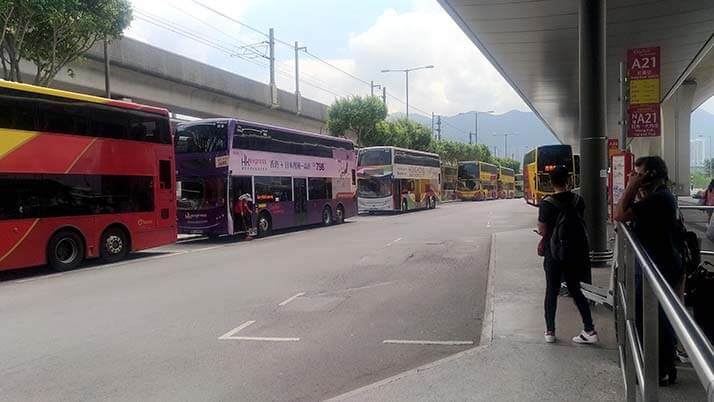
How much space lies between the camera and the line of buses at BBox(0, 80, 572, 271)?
1182 cm

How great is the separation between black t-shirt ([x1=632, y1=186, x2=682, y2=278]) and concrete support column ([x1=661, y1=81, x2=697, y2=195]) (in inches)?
1536

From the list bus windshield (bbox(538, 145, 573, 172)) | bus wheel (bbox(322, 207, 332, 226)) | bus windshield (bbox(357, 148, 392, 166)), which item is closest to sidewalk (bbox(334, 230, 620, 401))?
bus wheel (bbox(322, 207, 332, 226))

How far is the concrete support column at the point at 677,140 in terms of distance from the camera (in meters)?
39.1

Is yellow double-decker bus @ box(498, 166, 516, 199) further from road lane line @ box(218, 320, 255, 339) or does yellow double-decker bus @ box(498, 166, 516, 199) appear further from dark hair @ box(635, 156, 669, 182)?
dark hair @ box(635, 156, 669, 182)

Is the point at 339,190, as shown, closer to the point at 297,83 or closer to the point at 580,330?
the point at 297,83

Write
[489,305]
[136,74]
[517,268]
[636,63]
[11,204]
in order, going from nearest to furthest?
[489,305] < [636,63] < [517,268] < [11,204] < [136,74]

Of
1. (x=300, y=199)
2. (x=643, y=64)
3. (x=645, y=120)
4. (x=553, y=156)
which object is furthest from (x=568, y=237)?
(x=553, y=156)

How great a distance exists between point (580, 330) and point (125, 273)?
9.24m

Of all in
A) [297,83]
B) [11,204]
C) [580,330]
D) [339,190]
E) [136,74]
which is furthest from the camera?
[297,83]

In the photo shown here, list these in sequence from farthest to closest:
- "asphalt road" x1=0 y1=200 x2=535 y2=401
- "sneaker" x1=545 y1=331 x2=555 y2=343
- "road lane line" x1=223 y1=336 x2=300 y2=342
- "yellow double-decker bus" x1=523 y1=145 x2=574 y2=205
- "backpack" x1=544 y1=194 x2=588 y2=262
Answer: "yellow double-decker bus" x1=523 y1=145 x2=574 y2=205 < "road lane line" x1=223 y1=336 x2=300 y2=342 < "sneaker" x1=545 y1=331 x2=555 y2=343 < "backpack" x1=544 y1=194 x2=588 y2=262 < "asphalt road" x1=0 y1=200 x2=535 y2=401

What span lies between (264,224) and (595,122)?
12.6m

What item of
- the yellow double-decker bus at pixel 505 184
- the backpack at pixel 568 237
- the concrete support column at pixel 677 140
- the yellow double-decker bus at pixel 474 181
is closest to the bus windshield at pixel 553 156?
the concrete support column at pixel 677 140

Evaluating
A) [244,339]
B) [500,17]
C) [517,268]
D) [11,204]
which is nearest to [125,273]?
[11,204]

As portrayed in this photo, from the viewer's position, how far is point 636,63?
9219 mm
